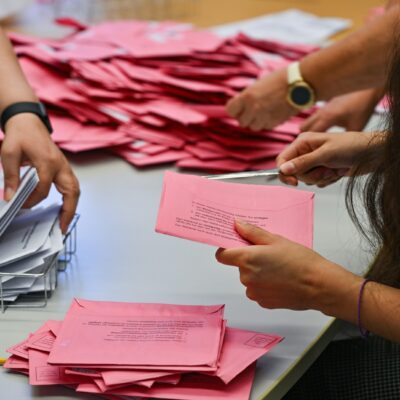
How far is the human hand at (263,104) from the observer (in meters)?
1.62

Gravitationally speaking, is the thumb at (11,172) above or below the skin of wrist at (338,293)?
above

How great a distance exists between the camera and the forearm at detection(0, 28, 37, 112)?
4.25 ft

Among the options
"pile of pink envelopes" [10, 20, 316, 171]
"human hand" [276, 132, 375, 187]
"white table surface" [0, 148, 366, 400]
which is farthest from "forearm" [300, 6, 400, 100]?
"human hand" [276, 132, 375, 187]

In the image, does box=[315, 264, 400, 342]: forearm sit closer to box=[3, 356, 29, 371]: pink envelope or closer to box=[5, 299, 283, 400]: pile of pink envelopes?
box=[5, 299, 283, 400]: pile of pink envelopes

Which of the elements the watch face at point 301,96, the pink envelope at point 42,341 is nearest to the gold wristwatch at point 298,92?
the watch face at point 301,96

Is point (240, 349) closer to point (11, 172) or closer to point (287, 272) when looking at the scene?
point (287, 272)

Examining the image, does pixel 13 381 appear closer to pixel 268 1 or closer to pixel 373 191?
pixel 373 191

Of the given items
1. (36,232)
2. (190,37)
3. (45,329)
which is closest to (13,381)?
(45,329)

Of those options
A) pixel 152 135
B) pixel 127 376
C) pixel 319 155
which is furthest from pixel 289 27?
pixel 127 376

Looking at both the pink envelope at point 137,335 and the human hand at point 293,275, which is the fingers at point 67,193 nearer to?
the pink envelope at point 137,335

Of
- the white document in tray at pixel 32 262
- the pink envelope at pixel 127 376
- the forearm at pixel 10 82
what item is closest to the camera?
the pink envelope at pixel 127 376

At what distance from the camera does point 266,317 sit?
1078 mm

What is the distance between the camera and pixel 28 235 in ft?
3.78

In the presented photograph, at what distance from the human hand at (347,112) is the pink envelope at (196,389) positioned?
34.9 inches
